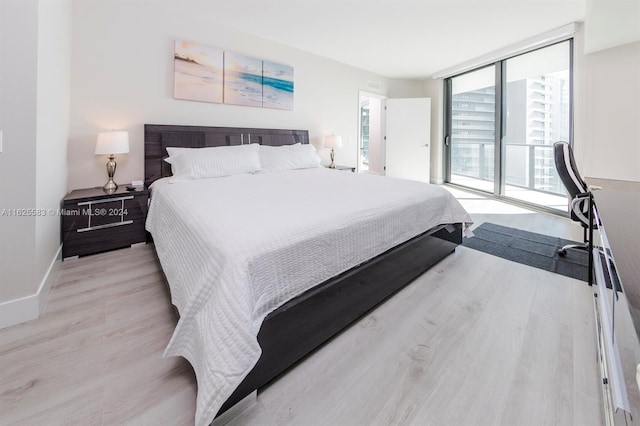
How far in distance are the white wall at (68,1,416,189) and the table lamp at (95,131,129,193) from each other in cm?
23

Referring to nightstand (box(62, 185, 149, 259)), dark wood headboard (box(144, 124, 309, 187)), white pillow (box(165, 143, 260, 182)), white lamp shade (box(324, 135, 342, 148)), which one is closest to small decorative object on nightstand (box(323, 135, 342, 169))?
white lamp shade (box(324, 135, 342, 148))

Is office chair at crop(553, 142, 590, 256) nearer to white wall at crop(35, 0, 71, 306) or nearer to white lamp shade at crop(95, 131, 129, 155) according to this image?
white wall at crop(35, 0, 71, 306)

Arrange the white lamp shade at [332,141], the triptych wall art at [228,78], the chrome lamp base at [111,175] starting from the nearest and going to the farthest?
the chrome lamp base at [111,175]
the triptych wall art at [228,78]
the white lamp shade at [332,141]

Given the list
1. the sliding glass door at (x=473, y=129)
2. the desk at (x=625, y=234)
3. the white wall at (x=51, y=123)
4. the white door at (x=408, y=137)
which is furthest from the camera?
the white door at (x=408, y=137)

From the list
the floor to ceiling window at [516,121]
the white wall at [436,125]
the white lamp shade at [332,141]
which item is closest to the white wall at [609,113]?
the floor to ceiling window at [516,121]

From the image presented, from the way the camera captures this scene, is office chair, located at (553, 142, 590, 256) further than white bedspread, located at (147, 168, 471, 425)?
Yes

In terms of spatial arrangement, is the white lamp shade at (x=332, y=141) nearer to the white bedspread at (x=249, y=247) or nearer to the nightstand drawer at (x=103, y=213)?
the white bedspread at (x=249, y=247)

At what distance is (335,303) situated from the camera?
1496mm

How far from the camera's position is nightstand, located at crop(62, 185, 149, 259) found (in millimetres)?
2467

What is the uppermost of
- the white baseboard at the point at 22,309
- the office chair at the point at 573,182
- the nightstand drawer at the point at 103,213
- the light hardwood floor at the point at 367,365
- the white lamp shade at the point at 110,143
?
the white lamp shade at the point at 110,143

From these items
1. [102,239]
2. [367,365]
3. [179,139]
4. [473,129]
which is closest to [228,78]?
[179,139]

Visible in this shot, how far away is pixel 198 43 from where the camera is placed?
11.0 feet

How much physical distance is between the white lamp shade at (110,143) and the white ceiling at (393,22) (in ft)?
5.16

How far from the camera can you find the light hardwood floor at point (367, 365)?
1.12 m
